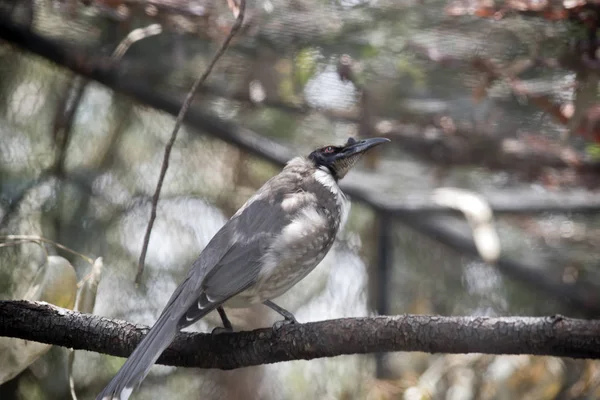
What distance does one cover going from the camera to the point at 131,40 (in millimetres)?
3713

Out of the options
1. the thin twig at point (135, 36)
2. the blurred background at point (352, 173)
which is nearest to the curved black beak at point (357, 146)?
the blurred background at point (352, 173)

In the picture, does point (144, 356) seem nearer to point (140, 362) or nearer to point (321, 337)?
point (140, 362)

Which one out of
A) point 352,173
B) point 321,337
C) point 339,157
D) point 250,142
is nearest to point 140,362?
point 321,337

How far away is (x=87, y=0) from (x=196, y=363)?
1.80 metres

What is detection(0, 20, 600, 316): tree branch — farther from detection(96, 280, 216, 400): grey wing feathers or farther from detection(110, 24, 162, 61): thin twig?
detection(96, 280, 216, 400): grey wing feathers

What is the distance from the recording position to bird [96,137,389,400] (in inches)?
92.8

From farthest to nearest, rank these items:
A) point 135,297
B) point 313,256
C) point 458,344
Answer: point 135,297 < point 313,256 < point 458,344

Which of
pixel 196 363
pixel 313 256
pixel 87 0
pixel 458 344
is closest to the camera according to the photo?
pixel 458 344

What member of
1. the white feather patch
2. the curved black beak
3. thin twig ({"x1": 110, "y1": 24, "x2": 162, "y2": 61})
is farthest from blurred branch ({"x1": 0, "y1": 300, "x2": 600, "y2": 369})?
thin twig ({"x1": 110, "y1": 24, "x2": 162, "y2": 61})

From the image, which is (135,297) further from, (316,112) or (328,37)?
(328,37)

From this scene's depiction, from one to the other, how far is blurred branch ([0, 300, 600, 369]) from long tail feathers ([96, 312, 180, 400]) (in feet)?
0.36

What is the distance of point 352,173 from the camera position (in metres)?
4.57

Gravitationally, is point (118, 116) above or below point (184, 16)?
below

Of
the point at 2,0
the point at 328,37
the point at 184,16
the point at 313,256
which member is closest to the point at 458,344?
the point at 313,256
